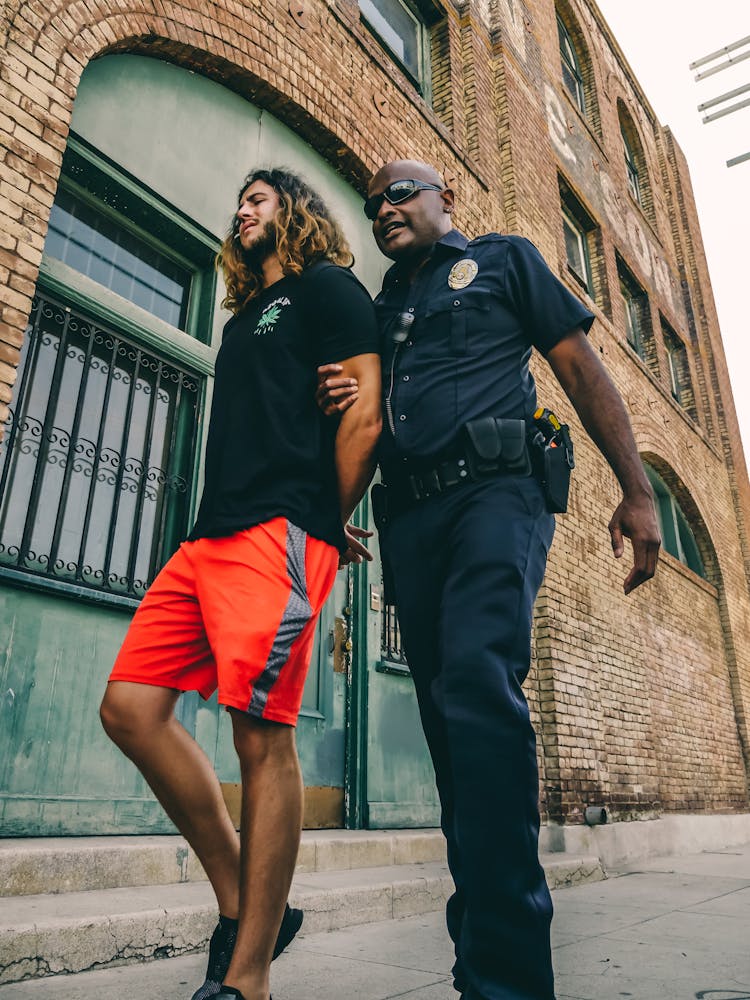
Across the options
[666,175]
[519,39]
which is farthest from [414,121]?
[666,175]

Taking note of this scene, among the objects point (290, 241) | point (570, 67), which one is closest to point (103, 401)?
point (290, 241)

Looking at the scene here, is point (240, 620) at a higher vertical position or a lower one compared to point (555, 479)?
lower

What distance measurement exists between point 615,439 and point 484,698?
2.56ft

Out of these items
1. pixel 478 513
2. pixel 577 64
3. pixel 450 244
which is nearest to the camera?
pixel 478 513

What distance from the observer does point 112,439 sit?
3775 mm

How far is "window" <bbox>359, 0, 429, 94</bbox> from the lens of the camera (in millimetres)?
6955

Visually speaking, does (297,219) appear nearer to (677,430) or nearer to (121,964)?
(121,964)

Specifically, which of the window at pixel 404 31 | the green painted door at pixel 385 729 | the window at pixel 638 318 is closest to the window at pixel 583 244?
the window at pixel 638 318

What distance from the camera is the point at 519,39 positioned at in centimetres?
873

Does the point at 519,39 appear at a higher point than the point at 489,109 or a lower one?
higher

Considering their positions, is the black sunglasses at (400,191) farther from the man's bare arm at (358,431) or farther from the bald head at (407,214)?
the man's bare arm at (358,431)

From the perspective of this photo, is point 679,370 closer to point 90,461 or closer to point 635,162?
point 635,162

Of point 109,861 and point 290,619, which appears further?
point 109,861

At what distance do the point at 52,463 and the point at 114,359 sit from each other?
696 millimetres
